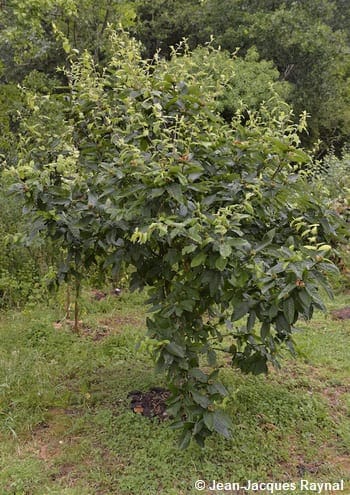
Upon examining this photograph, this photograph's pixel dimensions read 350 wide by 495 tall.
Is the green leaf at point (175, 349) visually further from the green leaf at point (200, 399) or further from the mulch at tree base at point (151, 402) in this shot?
the mulch at tree base at point (151, 402)

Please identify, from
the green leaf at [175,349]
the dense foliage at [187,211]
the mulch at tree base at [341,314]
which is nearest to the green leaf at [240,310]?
the dense foliage at [187,211]

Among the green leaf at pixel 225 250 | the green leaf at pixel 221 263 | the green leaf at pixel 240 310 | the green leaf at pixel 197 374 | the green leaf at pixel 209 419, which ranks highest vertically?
the green leaf at pixel 225 250

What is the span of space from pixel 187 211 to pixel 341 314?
2.97 meters

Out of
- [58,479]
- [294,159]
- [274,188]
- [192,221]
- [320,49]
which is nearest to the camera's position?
[192,221]

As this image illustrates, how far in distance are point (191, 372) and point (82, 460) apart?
739 mm

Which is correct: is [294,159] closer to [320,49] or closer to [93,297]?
[93,297]

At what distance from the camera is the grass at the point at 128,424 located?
2371 millimetres

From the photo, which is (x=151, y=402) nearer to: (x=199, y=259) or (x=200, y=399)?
(x=200, y=399)

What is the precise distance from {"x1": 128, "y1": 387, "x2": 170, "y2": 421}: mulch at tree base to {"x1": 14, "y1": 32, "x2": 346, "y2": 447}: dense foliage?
1.51ft

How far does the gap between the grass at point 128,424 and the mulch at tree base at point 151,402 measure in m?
0.06

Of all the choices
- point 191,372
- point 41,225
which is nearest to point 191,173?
point 41,225

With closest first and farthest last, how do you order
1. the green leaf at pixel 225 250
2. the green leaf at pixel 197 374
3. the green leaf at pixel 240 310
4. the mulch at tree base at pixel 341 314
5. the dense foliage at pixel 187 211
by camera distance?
the green leaf at pixel 225 250
the dense foliage at pixel 187 211
the green leaf at pixel 240 310
the green leaf at pixel 197 374
the mulch at tree base at pixel 341 314

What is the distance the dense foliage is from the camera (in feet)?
6.53

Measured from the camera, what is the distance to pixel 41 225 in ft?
7.50
